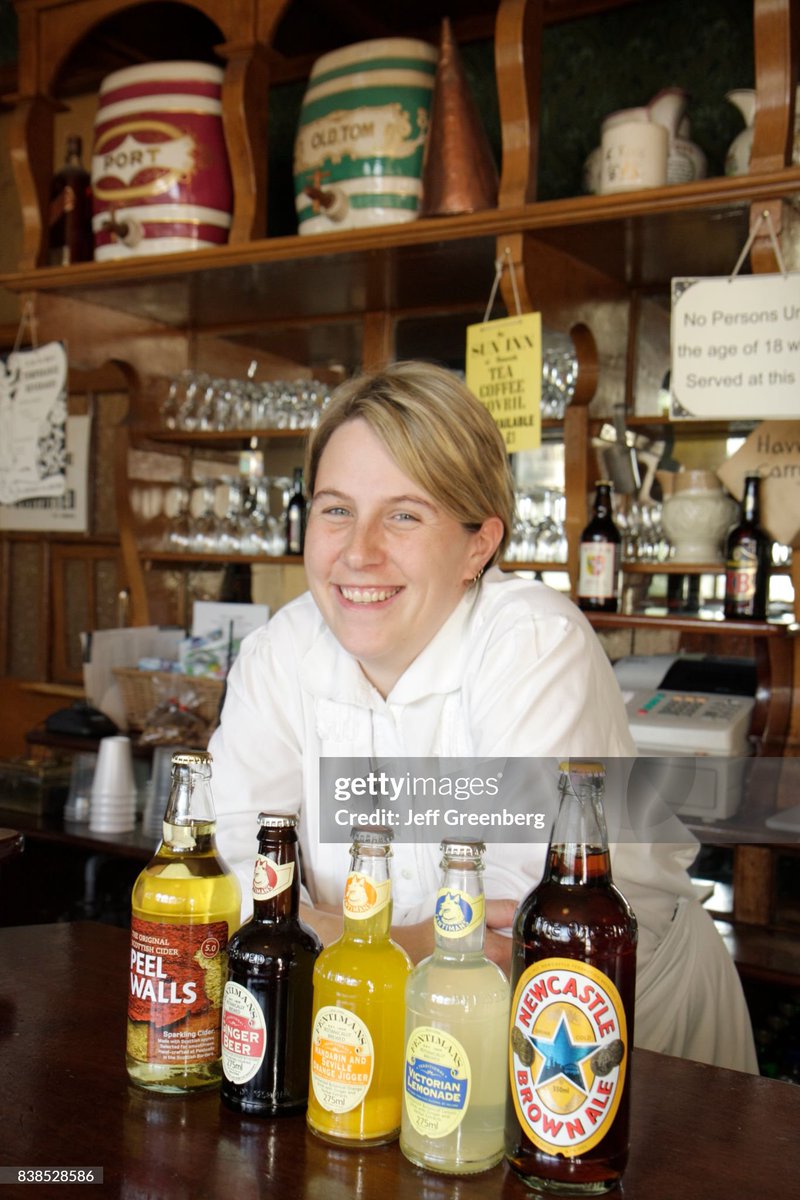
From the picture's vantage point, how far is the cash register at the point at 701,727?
7.23ft

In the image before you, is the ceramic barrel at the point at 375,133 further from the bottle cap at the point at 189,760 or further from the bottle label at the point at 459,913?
the bottle label at the point at 459,913

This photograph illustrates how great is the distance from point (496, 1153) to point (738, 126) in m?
2.47

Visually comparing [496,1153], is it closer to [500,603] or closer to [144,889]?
[144,889]

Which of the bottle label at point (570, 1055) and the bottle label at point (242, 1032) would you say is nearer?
the bottle label at point (570, 1055)

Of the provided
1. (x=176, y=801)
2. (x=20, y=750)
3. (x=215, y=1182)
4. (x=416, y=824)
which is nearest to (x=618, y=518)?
(x=416, y=824)

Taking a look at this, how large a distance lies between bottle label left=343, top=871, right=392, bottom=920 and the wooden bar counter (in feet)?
0.55

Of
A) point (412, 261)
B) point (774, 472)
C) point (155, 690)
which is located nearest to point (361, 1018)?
point (774, 472)

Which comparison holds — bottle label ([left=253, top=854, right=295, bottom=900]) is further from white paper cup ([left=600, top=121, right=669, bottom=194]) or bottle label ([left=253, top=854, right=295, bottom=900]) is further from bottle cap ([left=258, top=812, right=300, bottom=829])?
white paper cup ([left=600, top=121, right=669, bottom=194])

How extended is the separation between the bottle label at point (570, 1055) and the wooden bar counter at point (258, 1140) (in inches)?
2.3

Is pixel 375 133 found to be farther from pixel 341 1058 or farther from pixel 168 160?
pixel 341 1058

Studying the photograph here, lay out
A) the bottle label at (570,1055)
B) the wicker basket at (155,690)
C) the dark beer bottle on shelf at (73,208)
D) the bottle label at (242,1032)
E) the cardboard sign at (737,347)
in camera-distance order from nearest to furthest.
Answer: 1. the bottle label at (570,1055)
2. the bottle label at (242,1032)
3. the cardboard sign at (737,347)
4. the wicker basket at (155,690)
5. the dark beer bottle on shelf at (73,208)

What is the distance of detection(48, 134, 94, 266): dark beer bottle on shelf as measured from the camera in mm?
2969

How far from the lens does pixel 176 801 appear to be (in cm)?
90

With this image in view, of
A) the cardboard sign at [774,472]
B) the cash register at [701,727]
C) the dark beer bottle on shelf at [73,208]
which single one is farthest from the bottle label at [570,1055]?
the dark beer bottle on shelf at [73,208]
